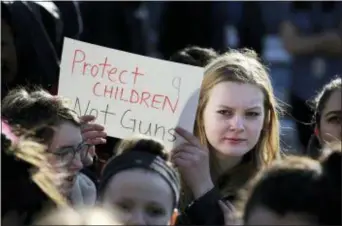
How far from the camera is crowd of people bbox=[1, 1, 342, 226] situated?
3.51 metres

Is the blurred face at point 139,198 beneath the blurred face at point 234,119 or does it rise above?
beneath

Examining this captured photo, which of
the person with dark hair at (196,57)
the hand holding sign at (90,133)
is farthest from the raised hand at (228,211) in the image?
the person with dark hair at (196,57)

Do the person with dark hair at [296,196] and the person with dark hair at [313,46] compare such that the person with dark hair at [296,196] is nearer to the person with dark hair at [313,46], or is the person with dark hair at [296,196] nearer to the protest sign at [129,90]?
the protest sign at [129,90]

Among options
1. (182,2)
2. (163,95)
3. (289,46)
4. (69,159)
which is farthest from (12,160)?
(182,2)

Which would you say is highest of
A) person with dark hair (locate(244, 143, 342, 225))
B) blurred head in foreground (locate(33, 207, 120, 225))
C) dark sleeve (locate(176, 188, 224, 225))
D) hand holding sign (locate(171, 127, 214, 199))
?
hand holding sign (locate(171, 127, 214, 199))

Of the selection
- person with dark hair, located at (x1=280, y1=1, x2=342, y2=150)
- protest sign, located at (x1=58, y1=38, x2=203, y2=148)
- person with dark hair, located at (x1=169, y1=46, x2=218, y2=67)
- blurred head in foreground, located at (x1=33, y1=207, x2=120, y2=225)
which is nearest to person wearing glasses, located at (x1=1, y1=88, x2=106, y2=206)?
protest sign, located at (x1=58, y1=38, x2=203, y2=148)

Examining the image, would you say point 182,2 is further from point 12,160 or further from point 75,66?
point 12,160

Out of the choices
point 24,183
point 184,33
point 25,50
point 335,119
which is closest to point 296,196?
point 24,183

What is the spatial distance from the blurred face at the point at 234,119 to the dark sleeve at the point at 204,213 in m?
0.46

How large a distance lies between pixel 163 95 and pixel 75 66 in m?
0.39

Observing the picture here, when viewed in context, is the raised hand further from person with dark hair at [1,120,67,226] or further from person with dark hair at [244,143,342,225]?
person with dark hair at [1,120,67,226]

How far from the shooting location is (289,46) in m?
8.70

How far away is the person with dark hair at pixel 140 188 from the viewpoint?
12.1 ft

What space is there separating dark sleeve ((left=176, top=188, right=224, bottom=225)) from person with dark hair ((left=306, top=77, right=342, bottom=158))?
727 mm
